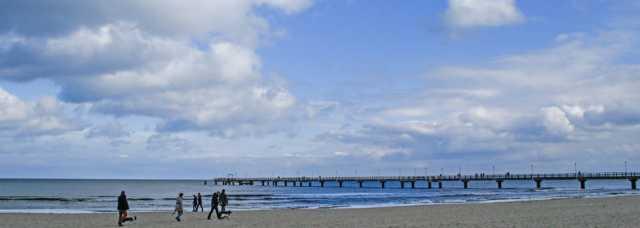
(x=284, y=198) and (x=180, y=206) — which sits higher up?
(x=180, y=206)

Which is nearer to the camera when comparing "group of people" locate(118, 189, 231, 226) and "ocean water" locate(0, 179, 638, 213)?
"group of people" locate(118, 189, 231, 226)

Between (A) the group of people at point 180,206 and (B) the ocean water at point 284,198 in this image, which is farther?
(B) the ocean water at point 284,198

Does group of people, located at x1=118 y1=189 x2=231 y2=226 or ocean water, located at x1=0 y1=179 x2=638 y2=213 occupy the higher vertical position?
group of people, located at x1=118 y1=189 x2=231 y2=226

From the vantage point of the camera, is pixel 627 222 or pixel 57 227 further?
pixel 57 227

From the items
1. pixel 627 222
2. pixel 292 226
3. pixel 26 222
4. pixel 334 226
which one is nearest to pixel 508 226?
pixel 627 222

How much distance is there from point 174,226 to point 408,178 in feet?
264

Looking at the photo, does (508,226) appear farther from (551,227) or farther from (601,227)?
(601,227)

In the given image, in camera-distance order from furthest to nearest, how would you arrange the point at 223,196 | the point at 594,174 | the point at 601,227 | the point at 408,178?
the point at 408,178
the point at 594,174
the point at 223,196
the point at 601,227

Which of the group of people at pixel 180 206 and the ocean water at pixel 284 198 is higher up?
the group of people at pixel 180 206

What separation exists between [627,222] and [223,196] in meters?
12.8

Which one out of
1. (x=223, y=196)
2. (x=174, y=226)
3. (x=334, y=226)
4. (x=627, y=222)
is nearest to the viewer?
(x=627, y=222)

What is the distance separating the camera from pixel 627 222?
57.6 ft

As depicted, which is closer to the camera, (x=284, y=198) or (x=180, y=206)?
(x=180, y=206)

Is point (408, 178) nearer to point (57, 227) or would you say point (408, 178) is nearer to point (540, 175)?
point (540, 175)
